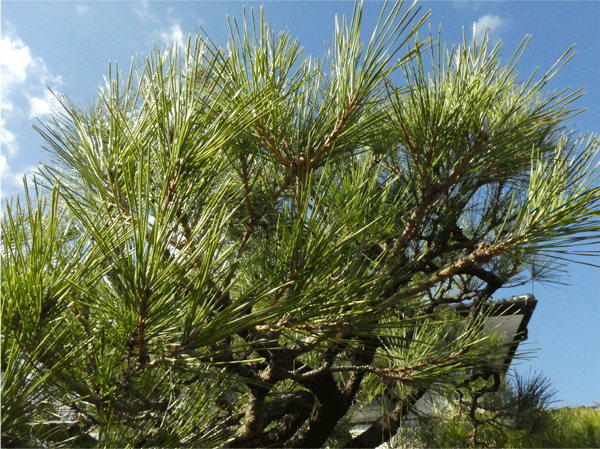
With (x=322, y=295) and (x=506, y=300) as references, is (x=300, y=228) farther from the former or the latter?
(x=506, y=300)

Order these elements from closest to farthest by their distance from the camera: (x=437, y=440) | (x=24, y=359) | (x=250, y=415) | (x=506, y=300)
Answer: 1. (x=24, y=359)
2. (x=250, y=415)
3. (x=506, y=300)
4. (x=437, y=440)

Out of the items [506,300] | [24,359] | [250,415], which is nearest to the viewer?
[24,359]

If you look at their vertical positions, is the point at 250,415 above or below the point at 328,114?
below

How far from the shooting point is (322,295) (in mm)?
493

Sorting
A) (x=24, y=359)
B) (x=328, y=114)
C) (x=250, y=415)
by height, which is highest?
(x=328, y=114)

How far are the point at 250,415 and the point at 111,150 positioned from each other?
0.47 m

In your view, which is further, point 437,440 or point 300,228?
point 437,440

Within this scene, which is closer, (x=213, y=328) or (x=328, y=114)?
(x=213, y=328)

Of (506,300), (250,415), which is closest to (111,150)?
(250,415)

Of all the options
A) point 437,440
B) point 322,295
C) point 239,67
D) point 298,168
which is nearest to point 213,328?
point 322,295

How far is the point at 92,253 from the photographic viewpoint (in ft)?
1.47

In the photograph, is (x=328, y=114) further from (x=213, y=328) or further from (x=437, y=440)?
(x=437, y=440)

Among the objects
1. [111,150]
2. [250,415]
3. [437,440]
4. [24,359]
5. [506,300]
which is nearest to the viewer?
[24,359]

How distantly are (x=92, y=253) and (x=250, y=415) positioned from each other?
0.45 metres
